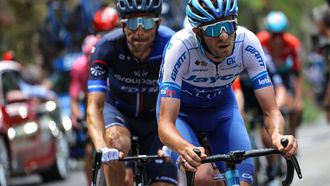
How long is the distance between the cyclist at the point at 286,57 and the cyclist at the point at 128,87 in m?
5.23

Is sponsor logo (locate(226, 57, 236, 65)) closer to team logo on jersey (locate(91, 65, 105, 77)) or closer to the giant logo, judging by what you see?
the giant logo

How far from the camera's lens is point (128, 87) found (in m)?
9.16

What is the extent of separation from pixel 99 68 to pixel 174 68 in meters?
1.68

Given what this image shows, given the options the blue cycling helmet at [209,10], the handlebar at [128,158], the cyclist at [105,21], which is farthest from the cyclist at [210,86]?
the cyclist at [105,21]

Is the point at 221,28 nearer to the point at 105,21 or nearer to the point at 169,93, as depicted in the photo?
the point at 169,93

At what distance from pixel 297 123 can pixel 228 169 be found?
25.8 ft

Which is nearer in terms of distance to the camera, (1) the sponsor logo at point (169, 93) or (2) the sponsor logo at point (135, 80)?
(1) the sponsor logo at point (169, 93)

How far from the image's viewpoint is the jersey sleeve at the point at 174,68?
735 centimetres

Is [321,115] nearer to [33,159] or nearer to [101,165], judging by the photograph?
[33,159]

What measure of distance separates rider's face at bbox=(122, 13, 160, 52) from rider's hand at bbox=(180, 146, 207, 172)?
2.16 meters

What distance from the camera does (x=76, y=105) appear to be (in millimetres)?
14180

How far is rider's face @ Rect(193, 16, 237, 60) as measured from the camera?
7137 mm

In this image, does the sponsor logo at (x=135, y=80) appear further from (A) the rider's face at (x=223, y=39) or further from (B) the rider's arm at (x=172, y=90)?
(A) the rider's face at (x=223, y=39)

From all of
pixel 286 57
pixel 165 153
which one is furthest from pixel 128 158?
pixel 286 57
